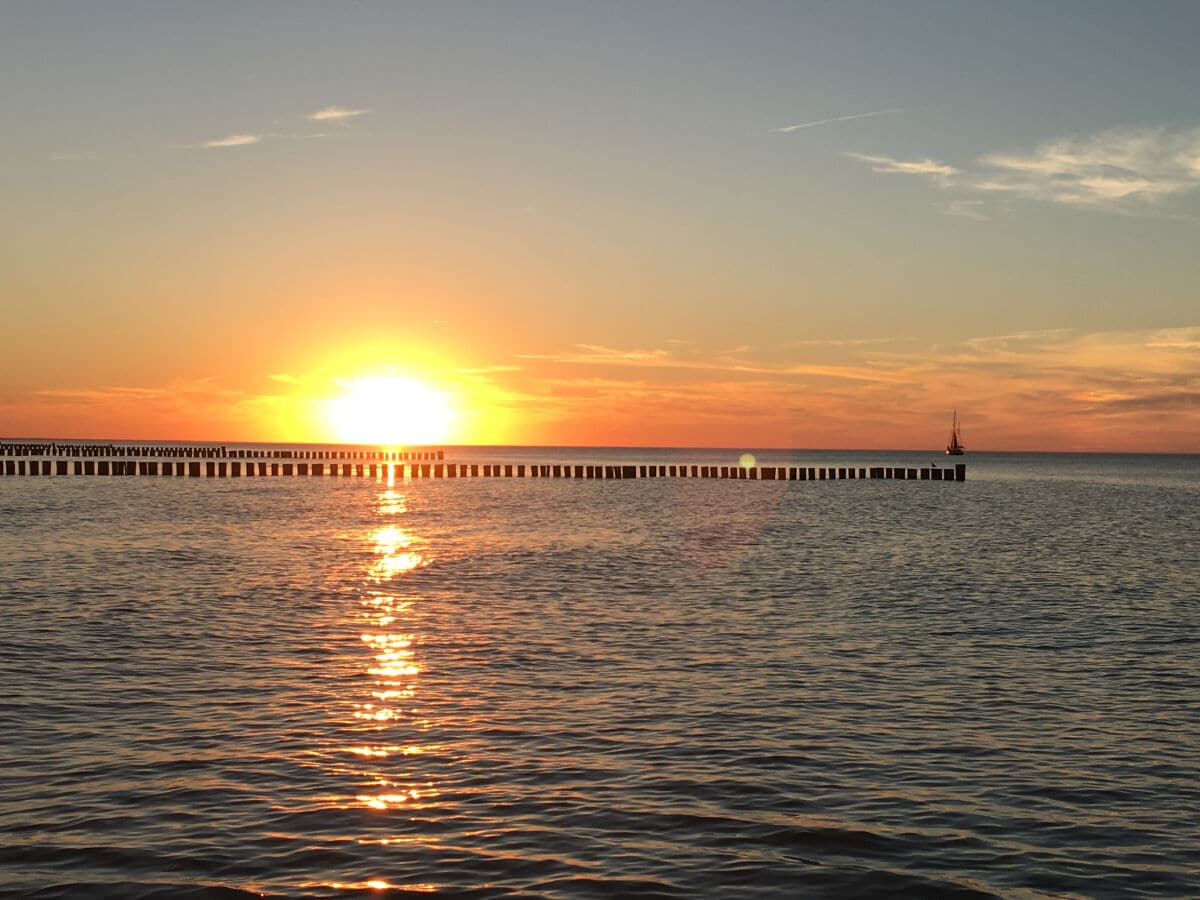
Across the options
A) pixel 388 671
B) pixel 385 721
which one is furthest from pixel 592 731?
pixel 388 671

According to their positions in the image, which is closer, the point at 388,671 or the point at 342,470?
the point at 388,671

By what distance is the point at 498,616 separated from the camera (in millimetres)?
22328

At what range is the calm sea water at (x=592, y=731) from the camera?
29.4 ft

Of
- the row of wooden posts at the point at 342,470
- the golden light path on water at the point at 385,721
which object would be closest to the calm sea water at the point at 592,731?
the golden light path on water at the point at 385,721

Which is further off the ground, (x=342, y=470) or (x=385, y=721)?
(x=342, y=470)

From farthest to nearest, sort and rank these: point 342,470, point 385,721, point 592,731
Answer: point 342,470 < point 385,721 < point 592,731

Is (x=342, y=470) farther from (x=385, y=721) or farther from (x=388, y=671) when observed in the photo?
(x=385, y=721)

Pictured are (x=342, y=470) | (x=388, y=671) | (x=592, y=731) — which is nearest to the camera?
(x=592, y=731)

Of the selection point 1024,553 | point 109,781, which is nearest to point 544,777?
point 109,781

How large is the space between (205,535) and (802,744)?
110 ft

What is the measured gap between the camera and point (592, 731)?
512 inches

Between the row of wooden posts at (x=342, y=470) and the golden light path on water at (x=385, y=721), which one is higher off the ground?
the row of wooden posts at (x=342, y=470)

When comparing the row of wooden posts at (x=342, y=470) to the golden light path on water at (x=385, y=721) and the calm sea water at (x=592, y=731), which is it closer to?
the calm sea water at (x=592, y=731)

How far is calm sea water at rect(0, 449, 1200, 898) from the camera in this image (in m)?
8.96
